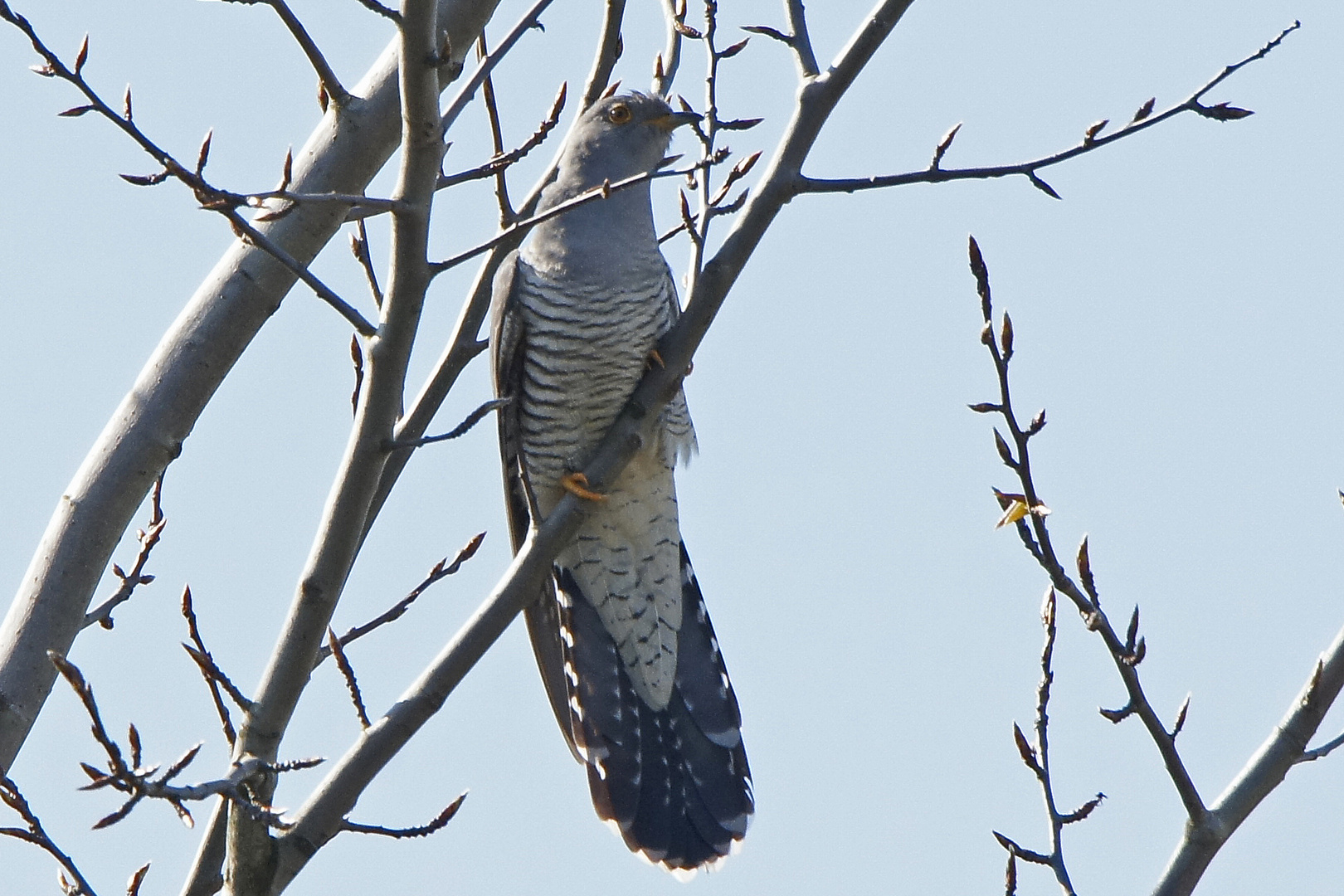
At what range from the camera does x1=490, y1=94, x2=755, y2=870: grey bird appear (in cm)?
466

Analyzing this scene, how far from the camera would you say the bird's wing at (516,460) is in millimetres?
4641

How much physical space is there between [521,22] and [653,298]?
3.56 ft

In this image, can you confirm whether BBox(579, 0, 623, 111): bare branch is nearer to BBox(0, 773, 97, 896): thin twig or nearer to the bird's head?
the bird's head

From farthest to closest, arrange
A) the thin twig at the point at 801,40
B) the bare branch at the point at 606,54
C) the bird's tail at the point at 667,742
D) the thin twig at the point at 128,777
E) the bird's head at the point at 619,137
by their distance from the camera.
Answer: the bird's head at the point at 619,137 → the bird's tail at the point at 667,742 → the bare branch at the point at 606,54 → the thin twig at the point at 801,40 → the thin twig at the point at 128,777

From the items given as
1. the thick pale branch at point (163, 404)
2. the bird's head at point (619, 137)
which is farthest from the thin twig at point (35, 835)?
the bird's head at point (619, 137)

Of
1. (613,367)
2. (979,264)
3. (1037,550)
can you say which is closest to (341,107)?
(613,367)

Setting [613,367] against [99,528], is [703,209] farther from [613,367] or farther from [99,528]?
[99,528]

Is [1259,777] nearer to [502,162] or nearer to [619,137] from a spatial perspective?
[502,162]

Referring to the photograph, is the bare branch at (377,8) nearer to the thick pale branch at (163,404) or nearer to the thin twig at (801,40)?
the thick pale branch at (163,404)

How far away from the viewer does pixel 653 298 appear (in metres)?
4.75

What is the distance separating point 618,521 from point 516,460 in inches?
18.3

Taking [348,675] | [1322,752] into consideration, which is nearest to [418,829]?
[348,675]

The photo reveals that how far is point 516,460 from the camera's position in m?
4.81

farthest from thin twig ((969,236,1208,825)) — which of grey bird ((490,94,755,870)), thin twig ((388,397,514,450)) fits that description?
grey bird ((490,94,755,870))
